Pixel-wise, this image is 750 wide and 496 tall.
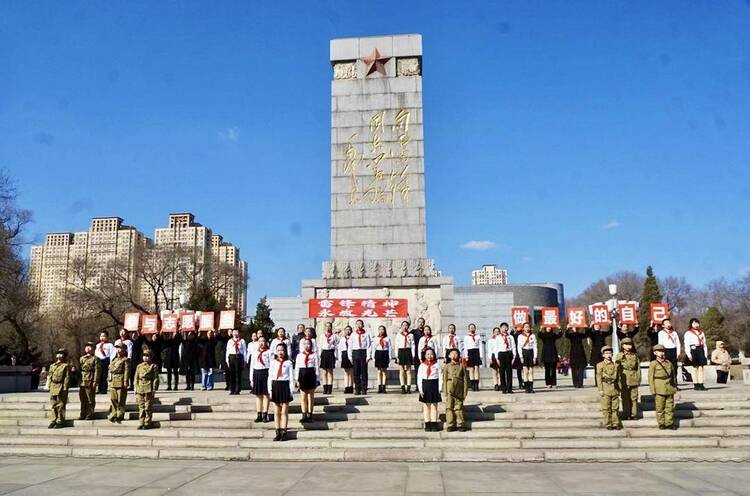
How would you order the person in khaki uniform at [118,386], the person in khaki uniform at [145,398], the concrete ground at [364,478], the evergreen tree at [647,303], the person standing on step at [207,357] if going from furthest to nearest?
the evergreen tree at [647,303], the person standing on step at [207,357], the person in khaki uniform at [118,386], the person in khaki uniform at [145,398], the concrete ground at [364,478]

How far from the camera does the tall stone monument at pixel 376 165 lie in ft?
65.4

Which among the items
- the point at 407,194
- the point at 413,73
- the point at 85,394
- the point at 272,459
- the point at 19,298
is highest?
the point at 413,73

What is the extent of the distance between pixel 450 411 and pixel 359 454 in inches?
74.9

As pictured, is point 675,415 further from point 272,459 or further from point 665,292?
point 665,292

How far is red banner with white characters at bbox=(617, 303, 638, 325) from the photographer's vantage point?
15117mm

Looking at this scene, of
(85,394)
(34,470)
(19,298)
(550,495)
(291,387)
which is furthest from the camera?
(19,298)

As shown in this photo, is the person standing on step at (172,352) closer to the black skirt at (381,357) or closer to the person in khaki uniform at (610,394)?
the black skirt at (381,357)

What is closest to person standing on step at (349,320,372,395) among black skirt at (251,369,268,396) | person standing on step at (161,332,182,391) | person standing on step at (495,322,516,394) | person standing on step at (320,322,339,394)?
person standing on step at (320,322,339,394)

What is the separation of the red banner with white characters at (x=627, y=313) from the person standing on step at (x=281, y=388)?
8.74m

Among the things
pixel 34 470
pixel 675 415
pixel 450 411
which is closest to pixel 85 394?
pixel 34 470

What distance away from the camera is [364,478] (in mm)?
8406

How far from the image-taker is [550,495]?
23.8 ft

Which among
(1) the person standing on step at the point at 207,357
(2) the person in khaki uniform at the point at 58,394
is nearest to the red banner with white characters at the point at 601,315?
(1) the person standing on step at the point at 207,357

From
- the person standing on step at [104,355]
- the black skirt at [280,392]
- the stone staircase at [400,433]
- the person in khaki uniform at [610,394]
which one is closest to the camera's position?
the stone staircase at [400,433]
